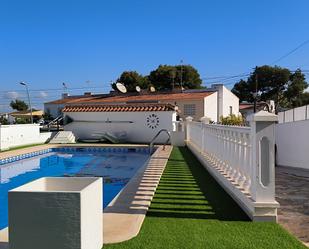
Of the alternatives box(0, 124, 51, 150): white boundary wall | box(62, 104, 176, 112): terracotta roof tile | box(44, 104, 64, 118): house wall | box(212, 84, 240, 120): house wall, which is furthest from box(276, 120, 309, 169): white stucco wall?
box(44, 104, 64, 118): house wall

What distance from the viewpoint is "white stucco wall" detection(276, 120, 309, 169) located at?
40.3ft

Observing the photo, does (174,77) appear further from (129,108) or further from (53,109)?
(129,108)

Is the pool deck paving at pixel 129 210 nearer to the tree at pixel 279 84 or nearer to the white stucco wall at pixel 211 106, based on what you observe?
the white stucco wall at pixel 211 106

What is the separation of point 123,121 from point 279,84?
123 feet

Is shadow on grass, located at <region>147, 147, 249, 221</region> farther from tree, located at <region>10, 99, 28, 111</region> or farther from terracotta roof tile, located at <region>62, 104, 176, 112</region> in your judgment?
tree, located at <region>10, 99, 28, 111</region>

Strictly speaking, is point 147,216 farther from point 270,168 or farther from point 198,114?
point 198,114

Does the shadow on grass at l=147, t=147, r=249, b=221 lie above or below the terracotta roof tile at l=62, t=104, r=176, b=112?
below

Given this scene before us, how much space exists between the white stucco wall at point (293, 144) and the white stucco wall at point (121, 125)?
1074 cm

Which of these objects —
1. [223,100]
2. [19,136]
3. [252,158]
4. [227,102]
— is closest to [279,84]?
[227,102]

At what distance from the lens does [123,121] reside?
26141 mm

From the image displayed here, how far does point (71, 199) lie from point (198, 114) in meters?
28.8

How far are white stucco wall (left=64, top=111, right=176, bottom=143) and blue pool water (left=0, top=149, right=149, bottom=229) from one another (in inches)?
164

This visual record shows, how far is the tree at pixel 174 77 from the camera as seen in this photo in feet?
173

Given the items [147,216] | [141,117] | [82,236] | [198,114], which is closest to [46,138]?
[141,117]
